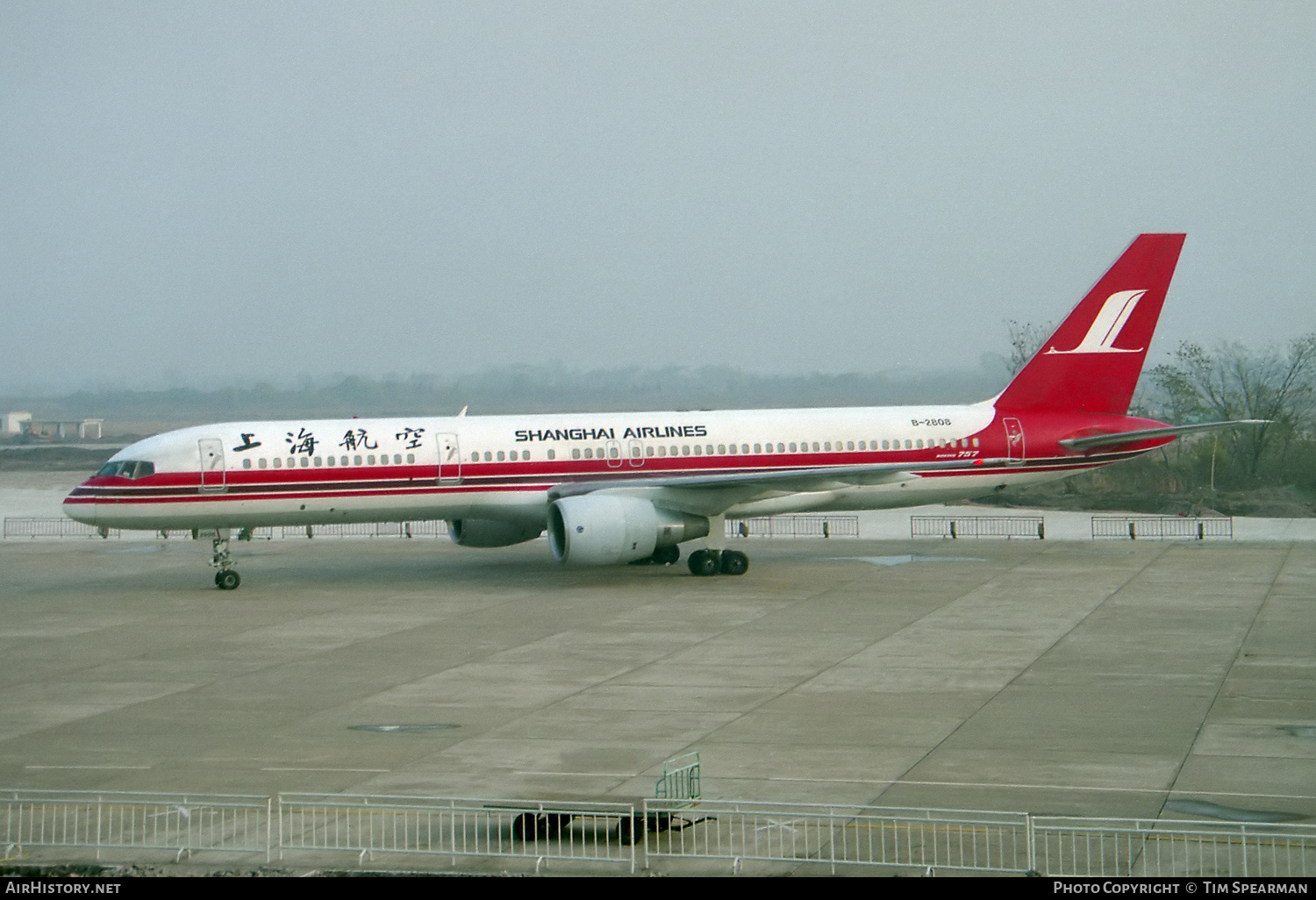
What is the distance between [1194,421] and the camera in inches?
2429

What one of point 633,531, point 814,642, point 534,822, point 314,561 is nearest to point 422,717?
point 534,822

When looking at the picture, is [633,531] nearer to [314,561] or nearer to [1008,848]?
[314,561]

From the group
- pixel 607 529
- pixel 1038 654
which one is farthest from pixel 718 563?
pixel 1038 654

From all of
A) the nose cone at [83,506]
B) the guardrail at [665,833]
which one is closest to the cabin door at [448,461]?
the nose cone at [83,506]

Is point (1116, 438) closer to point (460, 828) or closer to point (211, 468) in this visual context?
point (211, 468)

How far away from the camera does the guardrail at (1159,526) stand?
40.0m

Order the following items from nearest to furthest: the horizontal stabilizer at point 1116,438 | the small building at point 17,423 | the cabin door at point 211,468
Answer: the cabin door at point 211,468
the horizontal stabilizer at point 1116,438
the small building at point 17,423

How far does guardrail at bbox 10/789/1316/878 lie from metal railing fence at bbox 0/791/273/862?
28mm

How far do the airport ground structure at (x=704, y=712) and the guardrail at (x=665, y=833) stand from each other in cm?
6

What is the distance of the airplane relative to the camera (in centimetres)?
3038

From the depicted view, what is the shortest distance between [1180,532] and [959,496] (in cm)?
959

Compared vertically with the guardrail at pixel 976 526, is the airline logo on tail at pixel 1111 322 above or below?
above

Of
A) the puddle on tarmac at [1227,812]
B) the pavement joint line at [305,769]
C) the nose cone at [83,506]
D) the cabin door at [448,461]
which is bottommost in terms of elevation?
the puddle on tarmac at [1227,812]

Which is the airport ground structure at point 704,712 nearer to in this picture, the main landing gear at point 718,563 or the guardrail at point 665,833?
the guardrail at point 665,833
